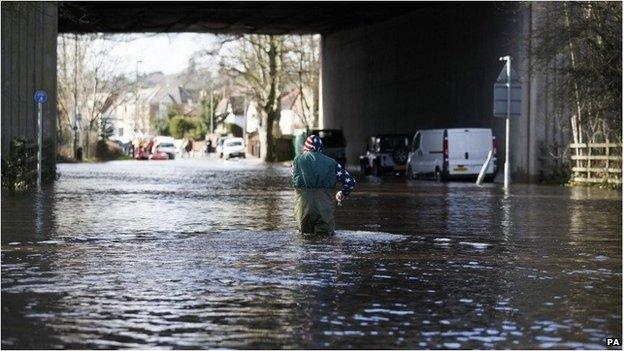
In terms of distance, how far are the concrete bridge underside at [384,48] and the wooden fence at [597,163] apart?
8.15 ft

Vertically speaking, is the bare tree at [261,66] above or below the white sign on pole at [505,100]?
above

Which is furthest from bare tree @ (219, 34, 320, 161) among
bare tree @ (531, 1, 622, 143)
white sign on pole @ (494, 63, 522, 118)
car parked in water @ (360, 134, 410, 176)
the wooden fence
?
bare tree @ (531, 1, 622, 143)

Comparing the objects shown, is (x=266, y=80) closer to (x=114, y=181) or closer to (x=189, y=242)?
(x=114, y=181)

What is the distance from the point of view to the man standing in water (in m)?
18.7

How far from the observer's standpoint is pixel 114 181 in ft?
144

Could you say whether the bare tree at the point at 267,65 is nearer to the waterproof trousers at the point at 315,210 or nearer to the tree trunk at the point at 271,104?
the tree trunk at the point at 271,104

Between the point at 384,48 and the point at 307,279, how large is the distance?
5332 centimetres

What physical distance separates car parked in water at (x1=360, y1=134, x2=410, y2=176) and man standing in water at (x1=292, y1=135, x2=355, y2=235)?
35.7m

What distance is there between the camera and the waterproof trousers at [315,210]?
18781 mm

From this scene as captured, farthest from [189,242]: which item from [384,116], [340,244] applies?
[384,116]

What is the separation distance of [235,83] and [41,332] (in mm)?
81248

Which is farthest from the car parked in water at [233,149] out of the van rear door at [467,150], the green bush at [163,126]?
the green bush at [163,126]

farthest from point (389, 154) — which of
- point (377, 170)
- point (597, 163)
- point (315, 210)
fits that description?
point (315, 210)

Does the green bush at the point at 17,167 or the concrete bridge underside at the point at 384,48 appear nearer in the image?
the green bush at the point at 17,167
